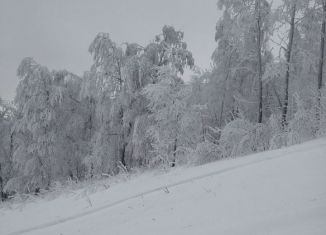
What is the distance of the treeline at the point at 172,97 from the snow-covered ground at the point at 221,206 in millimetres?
4756

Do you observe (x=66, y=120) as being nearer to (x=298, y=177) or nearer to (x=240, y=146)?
(x=240, y=146)

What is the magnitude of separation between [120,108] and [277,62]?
882 centimetres

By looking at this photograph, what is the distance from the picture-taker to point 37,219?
252 inches

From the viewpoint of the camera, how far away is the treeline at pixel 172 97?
1188 cm

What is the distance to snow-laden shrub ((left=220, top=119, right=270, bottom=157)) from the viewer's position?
35.8 feet

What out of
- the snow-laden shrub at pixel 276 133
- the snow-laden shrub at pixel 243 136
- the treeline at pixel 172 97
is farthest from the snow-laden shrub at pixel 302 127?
the snow-laden shrub at pixel 243 136

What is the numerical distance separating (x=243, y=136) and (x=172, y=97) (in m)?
4.07

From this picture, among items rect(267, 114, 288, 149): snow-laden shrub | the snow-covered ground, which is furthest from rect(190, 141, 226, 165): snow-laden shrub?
the snow-covered ground

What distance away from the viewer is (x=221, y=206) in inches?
154

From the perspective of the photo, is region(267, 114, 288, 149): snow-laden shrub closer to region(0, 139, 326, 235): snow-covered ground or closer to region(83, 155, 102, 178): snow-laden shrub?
region(0, 139, 326, 235): snow-covered ground

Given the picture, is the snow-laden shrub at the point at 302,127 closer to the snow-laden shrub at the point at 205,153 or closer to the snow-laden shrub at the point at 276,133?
the snow-laden shrub at the point at 276,133

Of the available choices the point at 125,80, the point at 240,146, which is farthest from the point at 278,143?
the point at 125,80

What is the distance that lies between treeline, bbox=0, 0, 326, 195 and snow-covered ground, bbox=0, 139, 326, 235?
15.6 ft

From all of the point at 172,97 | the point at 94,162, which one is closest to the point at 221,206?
the point at 172,97
